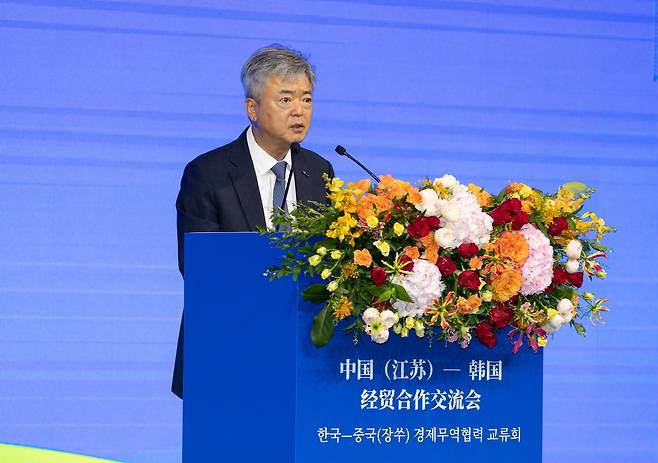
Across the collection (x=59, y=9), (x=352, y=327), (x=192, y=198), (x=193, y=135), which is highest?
(x=59, y=9)

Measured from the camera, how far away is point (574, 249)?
7.07 feet

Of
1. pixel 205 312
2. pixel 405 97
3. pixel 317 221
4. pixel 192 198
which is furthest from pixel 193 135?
pixel 317 221

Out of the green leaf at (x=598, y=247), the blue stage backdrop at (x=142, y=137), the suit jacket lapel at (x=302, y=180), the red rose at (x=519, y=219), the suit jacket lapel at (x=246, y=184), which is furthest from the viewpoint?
the blue stage backdrop at (x=142, y=137)

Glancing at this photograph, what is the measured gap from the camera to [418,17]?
172 inches

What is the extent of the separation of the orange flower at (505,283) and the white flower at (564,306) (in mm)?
107

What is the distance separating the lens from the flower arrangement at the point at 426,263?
79.4 inches

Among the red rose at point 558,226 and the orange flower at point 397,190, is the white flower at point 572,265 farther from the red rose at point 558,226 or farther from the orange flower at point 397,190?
the orange flower at point 397,190

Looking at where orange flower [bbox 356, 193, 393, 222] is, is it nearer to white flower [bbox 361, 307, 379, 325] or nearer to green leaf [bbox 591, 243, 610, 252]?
white flower [bbox 361, 307, 379, 325]

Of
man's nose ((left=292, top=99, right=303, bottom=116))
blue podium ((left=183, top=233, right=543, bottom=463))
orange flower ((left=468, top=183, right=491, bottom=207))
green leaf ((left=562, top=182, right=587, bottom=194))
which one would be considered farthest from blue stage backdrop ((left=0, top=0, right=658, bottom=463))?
orange flower ((left=468, top=183, right=491, bottom=207))

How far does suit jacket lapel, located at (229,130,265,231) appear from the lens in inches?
107

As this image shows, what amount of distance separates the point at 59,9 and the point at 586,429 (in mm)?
2616

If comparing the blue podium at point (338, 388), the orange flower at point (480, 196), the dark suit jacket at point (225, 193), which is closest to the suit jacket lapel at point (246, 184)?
the dark suit jacket at point (225, 193)

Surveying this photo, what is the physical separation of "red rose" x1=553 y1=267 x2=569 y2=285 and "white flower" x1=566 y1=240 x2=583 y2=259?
1.2 inches

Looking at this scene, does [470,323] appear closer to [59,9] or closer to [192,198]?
[192,198]
